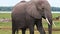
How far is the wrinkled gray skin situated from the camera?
1480cm

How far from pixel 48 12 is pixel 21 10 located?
185 centimetres

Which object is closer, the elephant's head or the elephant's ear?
the elephant's head

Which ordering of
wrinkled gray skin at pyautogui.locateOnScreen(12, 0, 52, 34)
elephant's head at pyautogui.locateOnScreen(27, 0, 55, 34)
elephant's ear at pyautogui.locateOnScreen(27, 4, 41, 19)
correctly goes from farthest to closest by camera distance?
elephant's ear at pyautogui.locateOnScreen(27, 4, 41, 19), wrinkled gray skin at pyautogui.locateOnScreen(12, 0, 52, 34), elephant's head at pyautogui.locateOnScreen(27, 0, 55, 34)

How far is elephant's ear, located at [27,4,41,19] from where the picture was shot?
15.0 metres

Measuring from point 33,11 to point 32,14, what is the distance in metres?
0.16

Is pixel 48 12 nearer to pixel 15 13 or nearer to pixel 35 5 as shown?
pixel 35 5

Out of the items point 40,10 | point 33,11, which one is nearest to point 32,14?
point 33,11

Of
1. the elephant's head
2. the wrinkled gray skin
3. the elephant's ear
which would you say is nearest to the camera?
the elephant's head

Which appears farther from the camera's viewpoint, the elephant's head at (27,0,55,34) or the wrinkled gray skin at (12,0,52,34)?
the wrinkled gray skin at (12,0,52,34)

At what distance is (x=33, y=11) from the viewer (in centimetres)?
1527

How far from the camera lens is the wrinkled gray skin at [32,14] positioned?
1480cm

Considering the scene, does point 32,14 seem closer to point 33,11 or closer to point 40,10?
point 33,11

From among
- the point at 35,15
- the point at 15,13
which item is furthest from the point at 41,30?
the point at 15,13

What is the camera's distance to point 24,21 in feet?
51.4
